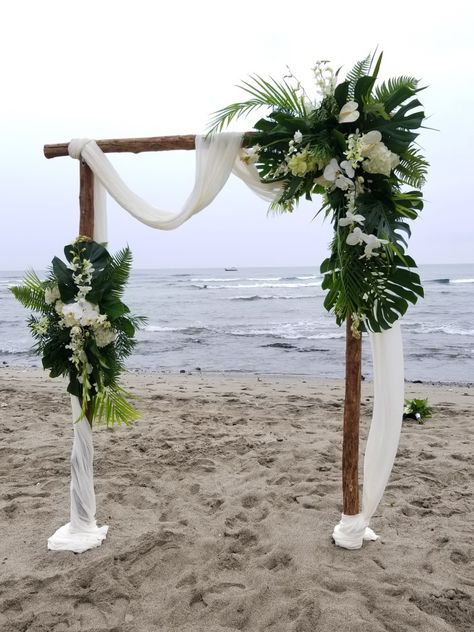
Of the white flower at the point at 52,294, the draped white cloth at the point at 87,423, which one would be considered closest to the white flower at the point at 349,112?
the draped white cloth at the point at 87,423

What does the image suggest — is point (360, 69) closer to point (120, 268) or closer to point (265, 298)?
point (120, 268)

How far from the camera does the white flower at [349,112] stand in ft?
10.0

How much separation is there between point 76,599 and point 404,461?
3.08 metres

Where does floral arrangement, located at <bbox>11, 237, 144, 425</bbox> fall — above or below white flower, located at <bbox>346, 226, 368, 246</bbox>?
below

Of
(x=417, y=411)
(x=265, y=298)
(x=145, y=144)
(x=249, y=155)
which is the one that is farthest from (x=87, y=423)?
(x=265, y=298)

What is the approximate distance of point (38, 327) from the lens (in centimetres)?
349

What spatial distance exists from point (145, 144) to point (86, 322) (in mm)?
1232

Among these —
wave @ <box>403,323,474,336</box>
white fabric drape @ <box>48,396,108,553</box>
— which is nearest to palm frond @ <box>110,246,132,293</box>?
white fabric drape @ <box>48,396,108,553</box>

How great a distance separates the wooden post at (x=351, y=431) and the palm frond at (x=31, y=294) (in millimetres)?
1973

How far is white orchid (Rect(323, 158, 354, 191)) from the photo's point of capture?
3.10 metres

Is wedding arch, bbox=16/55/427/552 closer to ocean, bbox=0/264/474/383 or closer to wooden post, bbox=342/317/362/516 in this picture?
wooden post, bbox=342/317/362/516

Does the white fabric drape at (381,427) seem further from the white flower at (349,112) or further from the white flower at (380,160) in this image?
the white flower at (349,112)

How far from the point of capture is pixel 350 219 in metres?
3.05

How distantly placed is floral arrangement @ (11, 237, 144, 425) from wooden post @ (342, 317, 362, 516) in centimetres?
137
